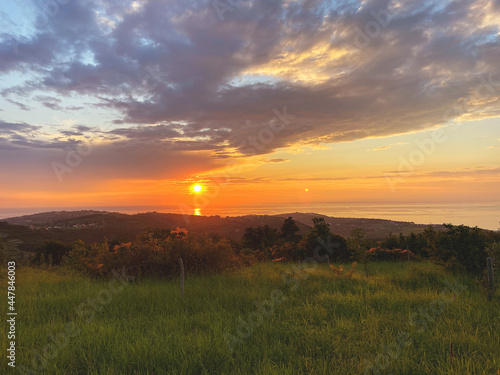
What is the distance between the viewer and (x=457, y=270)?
11.5 m

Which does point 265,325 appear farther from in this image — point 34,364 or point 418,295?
point 418,295

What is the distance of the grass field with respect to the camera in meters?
4.83

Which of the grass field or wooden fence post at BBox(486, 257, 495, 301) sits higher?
wooden fence post at BBox(486, 257, 495, 301)

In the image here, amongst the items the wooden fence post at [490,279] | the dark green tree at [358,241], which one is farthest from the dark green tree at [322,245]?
the wooden fence post at [490,279]

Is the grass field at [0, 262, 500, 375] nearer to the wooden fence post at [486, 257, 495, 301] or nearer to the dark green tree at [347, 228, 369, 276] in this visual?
the wooden fence post at [486, 257, 495, 301]

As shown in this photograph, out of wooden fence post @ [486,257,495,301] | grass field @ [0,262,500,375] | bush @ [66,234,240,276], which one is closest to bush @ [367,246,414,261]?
grass field @ [0,262,500,375]

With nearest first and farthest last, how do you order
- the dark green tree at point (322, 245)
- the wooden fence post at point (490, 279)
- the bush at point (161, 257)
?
the wooden fence post at point (490, 279) < the bush at point (161, 257) < the dark green tree at point (322, 245)

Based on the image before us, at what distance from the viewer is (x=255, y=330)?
6.23 metres

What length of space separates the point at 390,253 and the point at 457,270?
1129 centimetres

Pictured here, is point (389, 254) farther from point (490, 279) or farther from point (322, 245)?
point (490, 279)

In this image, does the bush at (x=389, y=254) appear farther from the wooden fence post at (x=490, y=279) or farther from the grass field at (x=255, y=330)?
the wooden fence post at (x=490, y=279)

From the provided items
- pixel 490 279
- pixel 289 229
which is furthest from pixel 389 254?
pixel 490 279

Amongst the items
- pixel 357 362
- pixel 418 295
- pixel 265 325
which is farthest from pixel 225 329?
pixel 418 295

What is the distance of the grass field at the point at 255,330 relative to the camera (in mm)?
4828
